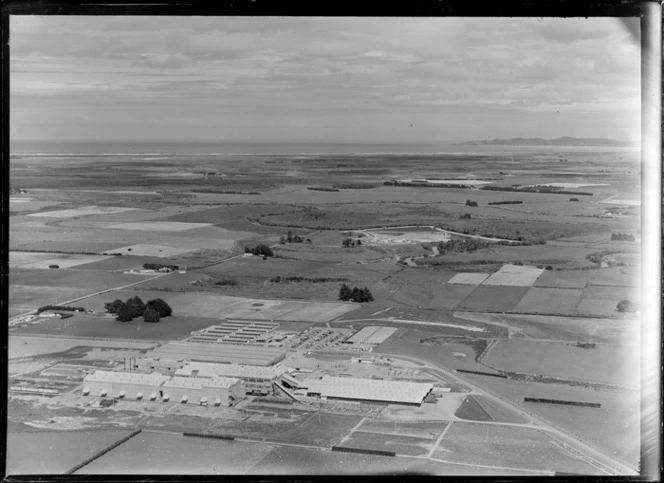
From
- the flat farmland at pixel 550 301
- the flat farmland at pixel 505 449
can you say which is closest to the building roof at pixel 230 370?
the flat farmland at pixel 505 449

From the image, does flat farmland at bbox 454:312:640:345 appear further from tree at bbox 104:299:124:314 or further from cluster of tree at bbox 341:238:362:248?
tree at bbox 104:299:124:314

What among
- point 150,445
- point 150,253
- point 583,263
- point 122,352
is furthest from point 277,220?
point 583,263

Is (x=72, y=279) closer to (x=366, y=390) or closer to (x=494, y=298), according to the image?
(x=366, y=390)

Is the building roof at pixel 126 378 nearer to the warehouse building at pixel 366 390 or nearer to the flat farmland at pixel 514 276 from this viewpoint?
the warehouse building at pixel 366 390

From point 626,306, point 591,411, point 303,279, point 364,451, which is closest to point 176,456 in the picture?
point 364,451

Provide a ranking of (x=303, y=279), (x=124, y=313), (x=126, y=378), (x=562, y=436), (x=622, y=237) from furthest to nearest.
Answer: (x=303, y=279) < (x=124, y=313) < (x=126, y=378) < (x=622, y=237) < (x=562, y=436)

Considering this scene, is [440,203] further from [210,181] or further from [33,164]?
[33,164]
